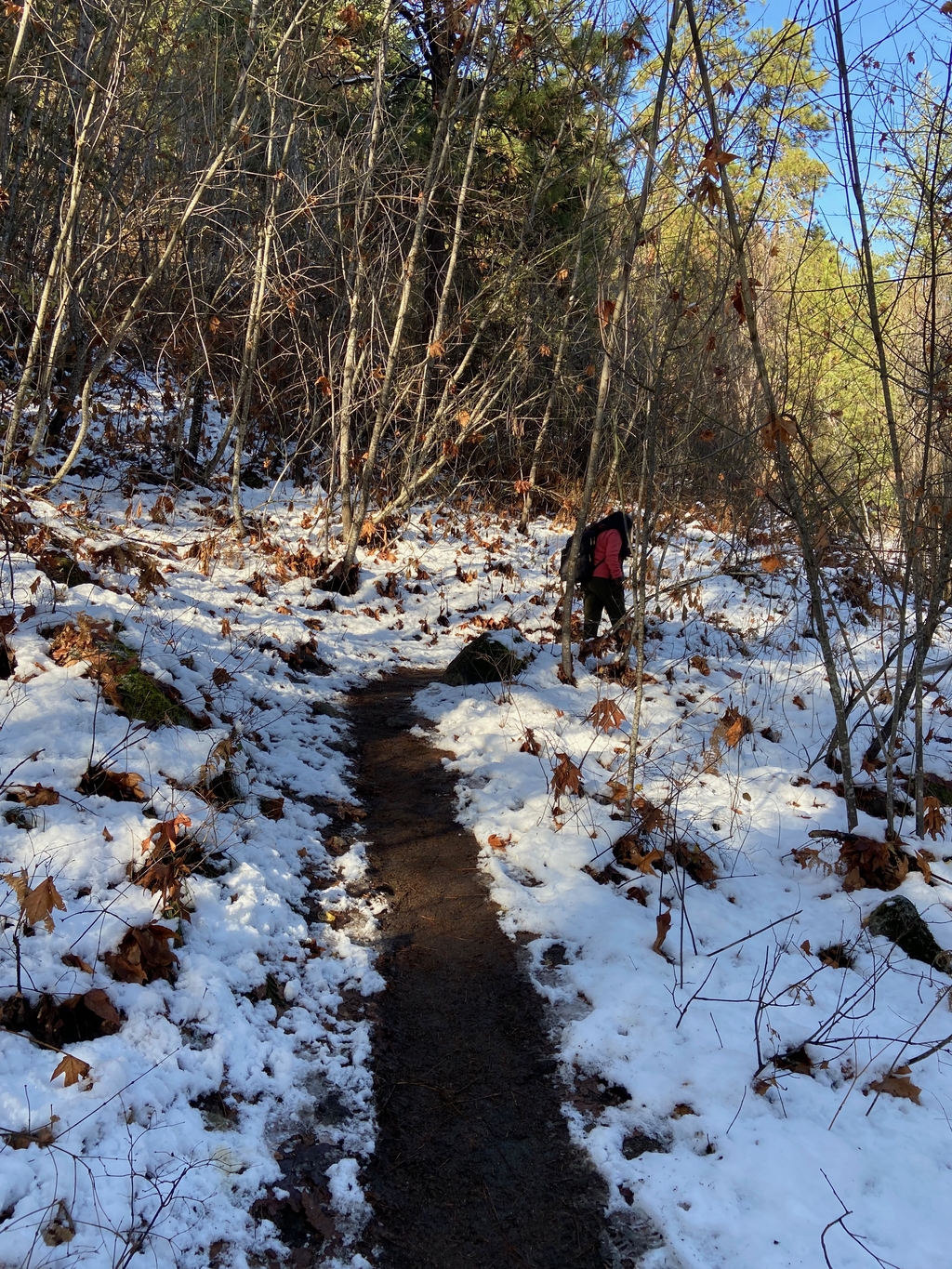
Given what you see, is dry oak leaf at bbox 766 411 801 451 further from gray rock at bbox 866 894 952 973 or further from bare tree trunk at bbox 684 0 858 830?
gray rock at bbox 866 894 952 973

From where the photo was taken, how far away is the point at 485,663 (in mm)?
7863

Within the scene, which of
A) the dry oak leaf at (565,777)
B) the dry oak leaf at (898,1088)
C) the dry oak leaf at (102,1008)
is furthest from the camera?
the dry oak leaf at (565,777)

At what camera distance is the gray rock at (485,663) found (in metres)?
7.79

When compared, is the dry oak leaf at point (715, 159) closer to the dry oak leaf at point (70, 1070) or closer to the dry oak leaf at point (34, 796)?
the dry oak leaf at point (34, 796)

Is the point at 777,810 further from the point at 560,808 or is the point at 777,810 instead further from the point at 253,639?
the point at 253,639

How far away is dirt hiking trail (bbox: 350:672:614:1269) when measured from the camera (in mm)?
2785

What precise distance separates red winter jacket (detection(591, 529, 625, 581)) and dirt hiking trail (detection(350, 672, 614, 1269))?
4.16 m

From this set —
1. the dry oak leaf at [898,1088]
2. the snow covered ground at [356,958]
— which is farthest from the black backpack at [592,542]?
the dry oak leaf at [898,1088]

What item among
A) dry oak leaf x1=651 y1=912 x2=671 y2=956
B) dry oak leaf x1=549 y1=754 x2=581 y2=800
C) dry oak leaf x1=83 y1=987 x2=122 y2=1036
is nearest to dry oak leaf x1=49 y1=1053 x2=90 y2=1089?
dry oak leaf x1=83 y1=987 x2=122 y2=1036

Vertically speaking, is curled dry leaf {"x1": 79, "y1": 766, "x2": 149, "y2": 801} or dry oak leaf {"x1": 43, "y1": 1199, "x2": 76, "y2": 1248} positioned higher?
curled dry leaf {"x1": 79, "y1": 766, "x2": 149, "y2": 801}

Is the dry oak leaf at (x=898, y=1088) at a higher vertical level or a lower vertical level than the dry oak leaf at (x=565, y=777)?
lower

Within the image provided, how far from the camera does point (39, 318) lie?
675 centimetres

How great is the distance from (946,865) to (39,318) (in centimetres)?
832

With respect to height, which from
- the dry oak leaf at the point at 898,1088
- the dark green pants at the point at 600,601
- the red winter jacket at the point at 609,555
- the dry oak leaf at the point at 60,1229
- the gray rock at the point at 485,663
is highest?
the red winter jacket at the point at 609,555
